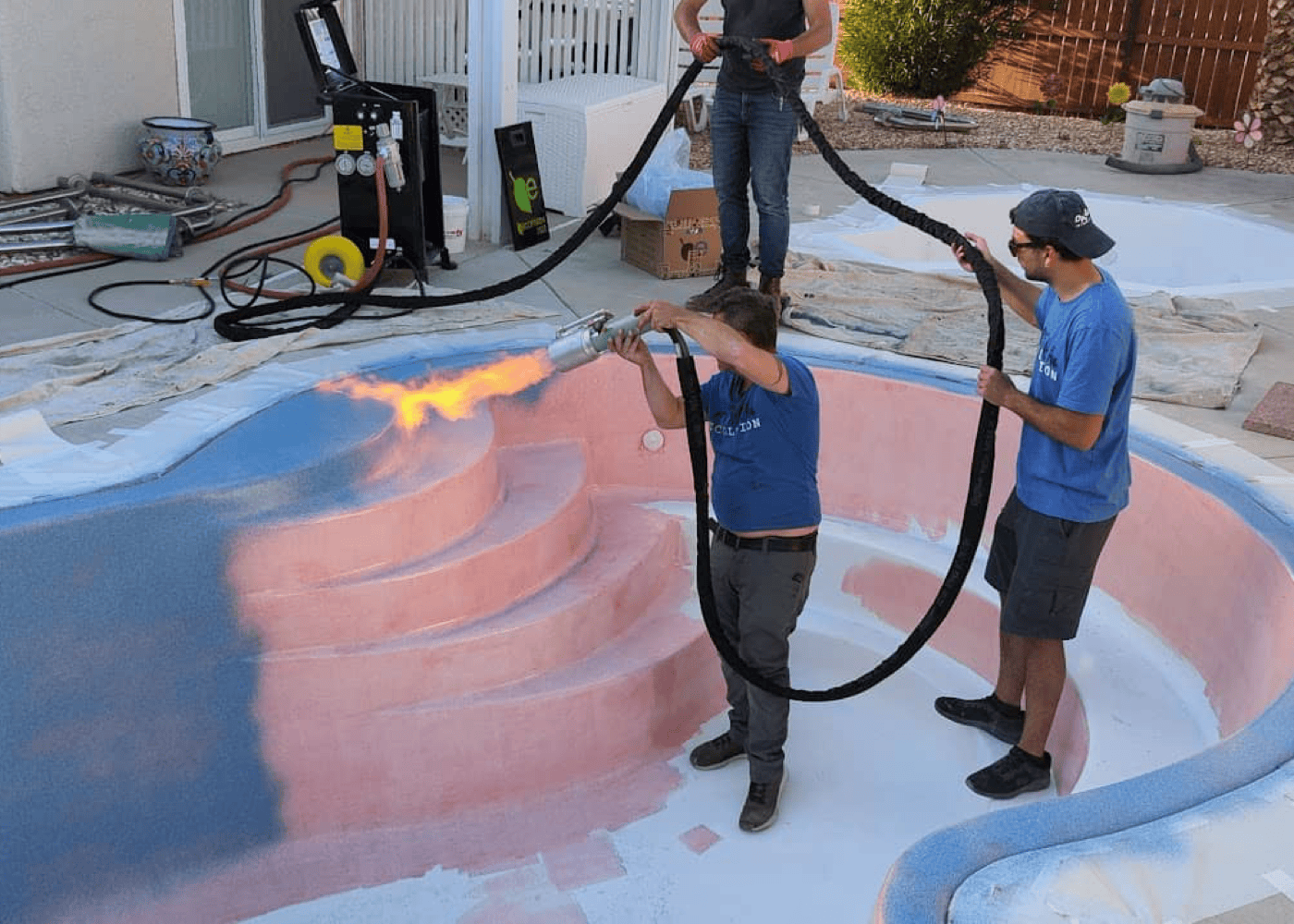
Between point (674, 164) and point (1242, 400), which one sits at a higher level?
point (674, 164)

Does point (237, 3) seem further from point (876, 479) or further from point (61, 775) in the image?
point (61, 775)

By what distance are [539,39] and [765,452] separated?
19.2 feet

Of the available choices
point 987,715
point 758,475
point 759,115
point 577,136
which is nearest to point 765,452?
point 758,475

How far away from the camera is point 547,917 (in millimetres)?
3924

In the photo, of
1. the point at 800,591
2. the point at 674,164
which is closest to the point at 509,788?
the point at 800,591

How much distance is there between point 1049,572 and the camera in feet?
12.2

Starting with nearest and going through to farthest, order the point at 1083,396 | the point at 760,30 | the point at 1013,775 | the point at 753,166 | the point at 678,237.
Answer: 1. the point at 1083,396
2. the point at 1013,775
3. the point at 760,30
4. the point at 753,166
5. the point at 678,237

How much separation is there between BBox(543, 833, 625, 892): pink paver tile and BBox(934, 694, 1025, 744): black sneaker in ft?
4.17

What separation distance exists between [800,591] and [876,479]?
190 cm

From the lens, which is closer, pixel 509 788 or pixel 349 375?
pixel 509 788

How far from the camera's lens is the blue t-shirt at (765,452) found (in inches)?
145

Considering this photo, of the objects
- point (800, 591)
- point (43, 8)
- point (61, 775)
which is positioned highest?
point (43, 8)

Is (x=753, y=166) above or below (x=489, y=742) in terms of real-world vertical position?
above

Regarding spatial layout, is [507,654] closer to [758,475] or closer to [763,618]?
[763,618]
